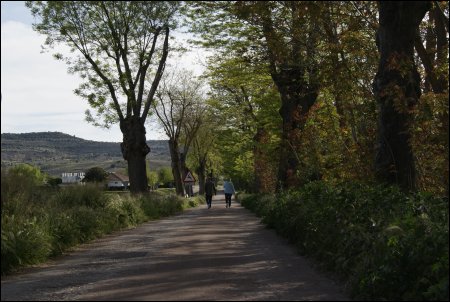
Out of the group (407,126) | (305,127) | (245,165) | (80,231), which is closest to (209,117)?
(245,165)

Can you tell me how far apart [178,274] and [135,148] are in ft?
58.7

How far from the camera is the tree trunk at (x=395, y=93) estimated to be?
977cm

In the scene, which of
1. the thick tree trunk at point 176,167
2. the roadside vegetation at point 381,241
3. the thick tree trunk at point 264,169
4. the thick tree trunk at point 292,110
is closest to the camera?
the roadside vegetation at point 381,241

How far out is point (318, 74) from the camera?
1423 centimetres

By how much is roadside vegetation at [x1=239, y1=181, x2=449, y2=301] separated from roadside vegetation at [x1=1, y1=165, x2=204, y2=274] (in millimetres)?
5111

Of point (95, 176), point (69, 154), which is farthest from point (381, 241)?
point (69, 154)

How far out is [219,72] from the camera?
23.8 m

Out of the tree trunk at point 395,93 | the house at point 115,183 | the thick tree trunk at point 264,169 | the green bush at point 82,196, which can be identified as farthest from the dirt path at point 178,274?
the thick tree trunk at point 264,169

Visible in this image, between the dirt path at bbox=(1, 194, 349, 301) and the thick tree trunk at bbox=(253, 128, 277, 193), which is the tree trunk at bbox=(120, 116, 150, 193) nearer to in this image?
the thick tree trunk at bbox=(253, 128, 277, 193)

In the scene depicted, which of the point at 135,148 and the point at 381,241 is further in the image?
the point at 135,148

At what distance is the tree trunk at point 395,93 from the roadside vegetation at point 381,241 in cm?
70

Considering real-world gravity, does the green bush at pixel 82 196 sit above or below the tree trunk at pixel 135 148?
below

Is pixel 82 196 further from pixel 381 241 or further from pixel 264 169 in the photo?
pixel 264 169

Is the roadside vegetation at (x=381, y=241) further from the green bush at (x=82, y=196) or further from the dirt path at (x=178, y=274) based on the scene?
the green bush at (x=82, y=196)
